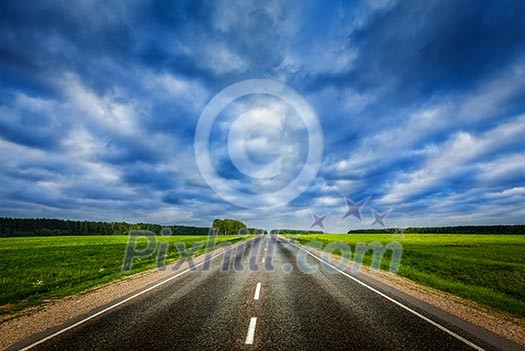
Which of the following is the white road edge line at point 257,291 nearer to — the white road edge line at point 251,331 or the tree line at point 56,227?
the white road edge line at point 251,331

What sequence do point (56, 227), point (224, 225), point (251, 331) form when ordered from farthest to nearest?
point (224, 225), point (56, 227), point (251, 331)

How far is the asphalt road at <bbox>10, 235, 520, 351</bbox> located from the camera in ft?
17.0

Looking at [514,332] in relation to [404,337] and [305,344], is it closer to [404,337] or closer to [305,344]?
[404,337]

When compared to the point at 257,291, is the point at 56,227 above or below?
above

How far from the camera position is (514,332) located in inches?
238

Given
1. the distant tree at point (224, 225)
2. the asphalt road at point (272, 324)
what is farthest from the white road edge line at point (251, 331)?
the distant tree at point (224, 225)

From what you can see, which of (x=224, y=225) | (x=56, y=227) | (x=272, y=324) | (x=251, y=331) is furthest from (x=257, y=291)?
(x=56, y=227)

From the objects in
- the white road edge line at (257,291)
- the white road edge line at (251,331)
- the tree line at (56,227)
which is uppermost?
the tree line at (56,227)

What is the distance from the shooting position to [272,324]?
244 inches

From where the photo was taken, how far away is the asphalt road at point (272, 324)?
518cm

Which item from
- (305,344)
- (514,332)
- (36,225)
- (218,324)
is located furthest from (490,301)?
(36,225)

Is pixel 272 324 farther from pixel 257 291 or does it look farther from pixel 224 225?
pixel 224 225

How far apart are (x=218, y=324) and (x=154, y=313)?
85.1 inches

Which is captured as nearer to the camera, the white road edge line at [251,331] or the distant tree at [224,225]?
the white road edge line at [251,331]
